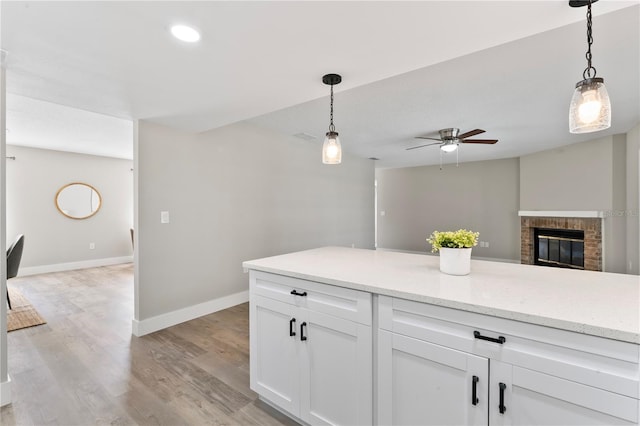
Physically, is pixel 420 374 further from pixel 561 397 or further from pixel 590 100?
pixel 590 100

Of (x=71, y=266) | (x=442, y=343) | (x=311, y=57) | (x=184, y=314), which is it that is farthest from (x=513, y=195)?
(x=71, y=266)

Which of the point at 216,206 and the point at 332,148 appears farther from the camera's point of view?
the point at 216,206

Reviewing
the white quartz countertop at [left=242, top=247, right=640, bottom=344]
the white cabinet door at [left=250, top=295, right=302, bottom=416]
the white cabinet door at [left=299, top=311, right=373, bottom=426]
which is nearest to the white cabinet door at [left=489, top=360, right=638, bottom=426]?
the white quartz countertop at [left=242, top=247, right=640, bottom=344]

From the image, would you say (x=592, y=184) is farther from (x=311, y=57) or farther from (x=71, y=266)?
(x=71, y=266)

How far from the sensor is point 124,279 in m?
5.11

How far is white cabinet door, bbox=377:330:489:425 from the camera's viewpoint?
3.79 ft

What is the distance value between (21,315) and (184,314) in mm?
1924

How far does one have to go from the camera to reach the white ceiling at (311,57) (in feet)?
4.47

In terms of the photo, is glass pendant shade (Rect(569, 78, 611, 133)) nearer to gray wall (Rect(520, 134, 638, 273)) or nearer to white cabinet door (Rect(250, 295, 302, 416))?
white cabinet door (Rect(250, 295, 302, 416))

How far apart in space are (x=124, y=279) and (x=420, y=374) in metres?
5.45

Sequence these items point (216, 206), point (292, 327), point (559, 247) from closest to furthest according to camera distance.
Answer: point (292, 327), point (216, 206), point (559, 247)

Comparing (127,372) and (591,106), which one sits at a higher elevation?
(591,106)

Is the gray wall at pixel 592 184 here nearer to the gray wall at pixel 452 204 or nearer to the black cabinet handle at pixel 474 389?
the gray wall at pixel 452 204

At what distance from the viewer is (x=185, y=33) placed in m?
1.51
